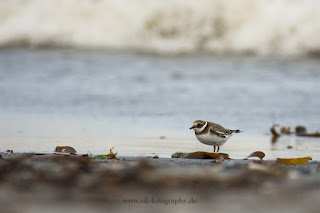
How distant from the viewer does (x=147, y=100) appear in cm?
839

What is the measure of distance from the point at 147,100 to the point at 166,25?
6.04 meters

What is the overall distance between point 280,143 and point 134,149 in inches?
61.3

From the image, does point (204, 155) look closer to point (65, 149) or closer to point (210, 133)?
point (210, 133)

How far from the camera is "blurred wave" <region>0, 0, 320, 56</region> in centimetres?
1338

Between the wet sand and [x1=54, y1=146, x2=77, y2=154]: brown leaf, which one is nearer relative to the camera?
the wet sand

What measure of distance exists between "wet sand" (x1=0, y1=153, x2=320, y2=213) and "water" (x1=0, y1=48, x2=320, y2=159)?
195cm

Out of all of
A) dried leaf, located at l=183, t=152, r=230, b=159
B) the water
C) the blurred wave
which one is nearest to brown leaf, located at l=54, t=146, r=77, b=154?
the water

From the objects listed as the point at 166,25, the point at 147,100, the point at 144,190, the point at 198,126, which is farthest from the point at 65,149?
the point at 166,25

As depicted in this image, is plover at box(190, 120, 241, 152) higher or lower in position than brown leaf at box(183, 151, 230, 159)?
higher

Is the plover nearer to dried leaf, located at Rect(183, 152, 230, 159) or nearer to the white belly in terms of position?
the white belly

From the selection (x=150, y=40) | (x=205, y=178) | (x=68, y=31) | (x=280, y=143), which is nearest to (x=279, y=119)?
(x=280, y=143)

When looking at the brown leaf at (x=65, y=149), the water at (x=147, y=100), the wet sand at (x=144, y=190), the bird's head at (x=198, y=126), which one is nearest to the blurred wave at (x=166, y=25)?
the water at (x=147, y=100)

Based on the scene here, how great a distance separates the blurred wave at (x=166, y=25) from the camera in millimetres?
13383

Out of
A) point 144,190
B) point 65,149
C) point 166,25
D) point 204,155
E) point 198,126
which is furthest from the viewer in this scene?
point 166,25
